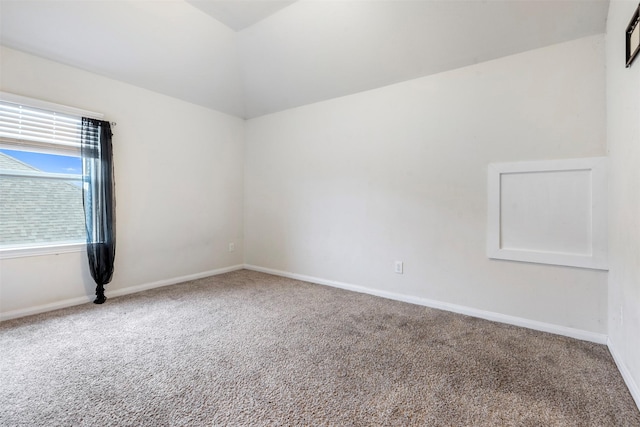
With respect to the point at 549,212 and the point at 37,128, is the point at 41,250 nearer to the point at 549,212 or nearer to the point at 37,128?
the point at 37,128

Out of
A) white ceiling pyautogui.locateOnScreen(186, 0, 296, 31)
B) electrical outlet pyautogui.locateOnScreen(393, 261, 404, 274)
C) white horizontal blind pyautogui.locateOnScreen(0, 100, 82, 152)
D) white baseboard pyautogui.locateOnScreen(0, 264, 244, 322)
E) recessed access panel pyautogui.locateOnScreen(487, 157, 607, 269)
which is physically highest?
white ceiling pyautogui.locateOnScreen(186, 0, 296, 31)

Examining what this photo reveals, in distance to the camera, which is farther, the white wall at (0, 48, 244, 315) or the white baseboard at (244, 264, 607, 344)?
the white wall at (0, 48, 244, 315)

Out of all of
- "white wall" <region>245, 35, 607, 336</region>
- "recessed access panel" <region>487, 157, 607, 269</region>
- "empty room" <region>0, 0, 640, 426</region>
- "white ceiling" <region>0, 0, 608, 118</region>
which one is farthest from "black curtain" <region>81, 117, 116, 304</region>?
"recessed access panel" <region>487, 157, 607, 269</region>

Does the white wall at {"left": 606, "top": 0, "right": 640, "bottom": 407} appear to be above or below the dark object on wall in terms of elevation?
below

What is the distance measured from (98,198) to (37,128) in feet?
2.57

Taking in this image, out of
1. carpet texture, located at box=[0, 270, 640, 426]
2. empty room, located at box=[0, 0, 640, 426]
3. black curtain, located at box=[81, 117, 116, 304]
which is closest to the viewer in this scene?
carpet texture, located at box=[0, 270, 640, 426]

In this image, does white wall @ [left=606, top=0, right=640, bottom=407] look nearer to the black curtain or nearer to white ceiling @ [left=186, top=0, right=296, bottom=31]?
white ceiling @ [left=186, top=0, right=296, bottom=31]

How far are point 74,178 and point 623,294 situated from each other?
469 cm

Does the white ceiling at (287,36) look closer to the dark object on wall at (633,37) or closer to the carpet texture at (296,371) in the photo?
the dark object on wall at (633,37)

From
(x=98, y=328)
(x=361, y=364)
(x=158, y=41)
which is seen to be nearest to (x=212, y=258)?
(x=98, y=328)

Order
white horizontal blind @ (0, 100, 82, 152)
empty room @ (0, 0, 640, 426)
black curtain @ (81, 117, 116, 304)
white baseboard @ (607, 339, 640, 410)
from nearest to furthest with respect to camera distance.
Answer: white baseboard @ (607, 339, 640, 410)
empty room @ (0, 0, 640, 426)
white horizontal blind @ (0, 100, 82, 152)
black curtain @ (81, 117, 116, 304)

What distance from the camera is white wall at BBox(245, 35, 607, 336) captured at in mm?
2270

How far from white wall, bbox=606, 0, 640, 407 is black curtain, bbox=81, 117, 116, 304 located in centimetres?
422

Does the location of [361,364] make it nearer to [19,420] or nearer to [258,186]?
[19,420]
